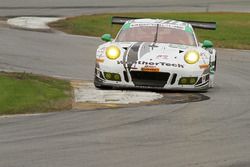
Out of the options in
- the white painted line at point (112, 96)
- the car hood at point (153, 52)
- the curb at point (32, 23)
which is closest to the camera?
the white painted line at point (112, 96)

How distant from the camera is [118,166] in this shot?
24.0 ft

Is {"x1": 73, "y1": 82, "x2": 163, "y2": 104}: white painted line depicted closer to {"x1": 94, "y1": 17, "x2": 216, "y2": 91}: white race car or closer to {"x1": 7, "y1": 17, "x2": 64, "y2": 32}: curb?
{"x1": 94, "y1": 17, "x2": 216, "y2": 91}: white race car

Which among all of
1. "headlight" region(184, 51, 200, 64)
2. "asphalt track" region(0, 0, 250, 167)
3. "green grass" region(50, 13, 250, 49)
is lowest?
"green grass" region(50, 13, 250, 49)

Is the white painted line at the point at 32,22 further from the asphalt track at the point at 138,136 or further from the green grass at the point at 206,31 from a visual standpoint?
the asphalt track at the point at 138,136

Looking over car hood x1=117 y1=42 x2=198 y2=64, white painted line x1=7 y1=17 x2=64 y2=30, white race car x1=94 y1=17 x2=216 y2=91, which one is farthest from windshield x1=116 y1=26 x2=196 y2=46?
white painted line x1=7 y1=17 x2=64 y2=30

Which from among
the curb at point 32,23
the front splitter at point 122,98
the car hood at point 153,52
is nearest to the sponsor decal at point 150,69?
the car hood at point 153,52

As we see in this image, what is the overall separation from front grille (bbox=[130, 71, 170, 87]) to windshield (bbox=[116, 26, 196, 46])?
49.9 inches

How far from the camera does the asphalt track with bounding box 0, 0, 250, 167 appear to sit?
299 inches

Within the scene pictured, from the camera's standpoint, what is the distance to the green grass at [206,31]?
2456cm

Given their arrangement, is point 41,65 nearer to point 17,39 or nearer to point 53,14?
point 17,39

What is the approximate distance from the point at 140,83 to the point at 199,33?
13.7 metres

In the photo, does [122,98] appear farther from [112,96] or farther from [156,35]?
[156,35]

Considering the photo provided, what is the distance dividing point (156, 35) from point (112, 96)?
7.74 feet

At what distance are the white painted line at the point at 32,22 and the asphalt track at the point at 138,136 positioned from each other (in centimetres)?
1482
